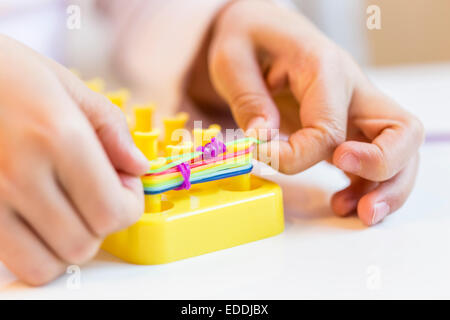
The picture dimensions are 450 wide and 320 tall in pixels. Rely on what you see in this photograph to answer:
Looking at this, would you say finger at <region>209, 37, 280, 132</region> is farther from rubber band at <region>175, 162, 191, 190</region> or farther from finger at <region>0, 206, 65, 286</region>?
finger at <region>0, 206, 65, 286</region>

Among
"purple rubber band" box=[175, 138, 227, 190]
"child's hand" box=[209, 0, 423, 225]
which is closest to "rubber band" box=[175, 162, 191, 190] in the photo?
"purple rubber band" box=[175, 138, 227, 190]

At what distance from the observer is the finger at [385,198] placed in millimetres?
541

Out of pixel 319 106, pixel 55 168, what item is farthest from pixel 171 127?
pixel 55 168

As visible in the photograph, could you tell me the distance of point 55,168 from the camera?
0.36 m

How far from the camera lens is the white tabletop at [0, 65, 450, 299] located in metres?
0.41

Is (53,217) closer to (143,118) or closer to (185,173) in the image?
(185,173)

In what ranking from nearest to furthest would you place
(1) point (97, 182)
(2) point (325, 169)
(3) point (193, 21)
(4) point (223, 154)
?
1. (1) point (97, 182)
2. (4) point (223, 154)
3. (2) point (325, 169)
4. (3) point (193, 21)

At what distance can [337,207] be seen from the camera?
0.57m

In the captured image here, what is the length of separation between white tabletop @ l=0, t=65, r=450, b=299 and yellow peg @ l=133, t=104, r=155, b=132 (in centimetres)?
18

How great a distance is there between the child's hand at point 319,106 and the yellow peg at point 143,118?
101 mm

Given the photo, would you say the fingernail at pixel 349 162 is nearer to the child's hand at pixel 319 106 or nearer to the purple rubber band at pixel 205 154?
the child's hand at pixel 319 106
